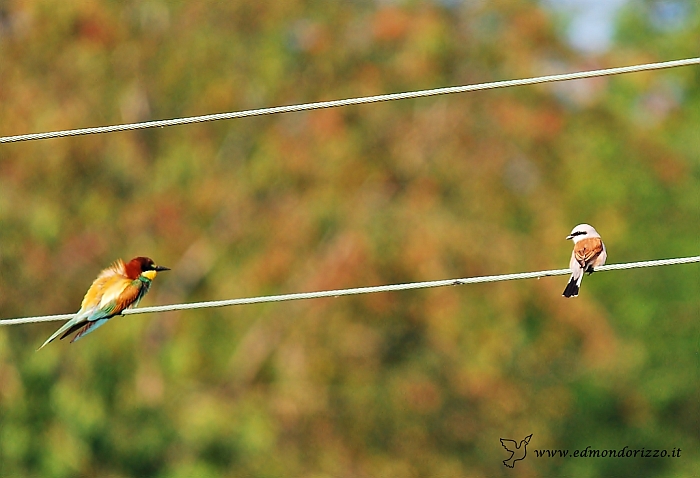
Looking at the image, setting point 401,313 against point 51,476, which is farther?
point 401,313

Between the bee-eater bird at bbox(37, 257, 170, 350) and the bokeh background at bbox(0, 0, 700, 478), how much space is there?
7357mm

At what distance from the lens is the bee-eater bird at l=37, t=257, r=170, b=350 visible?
6.59 meters

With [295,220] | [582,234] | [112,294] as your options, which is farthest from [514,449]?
[112,294]

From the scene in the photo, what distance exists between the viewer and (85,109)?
15836 mm

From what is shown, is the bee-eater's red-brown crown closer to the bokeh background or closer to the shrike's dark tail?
the shrike's dark tail

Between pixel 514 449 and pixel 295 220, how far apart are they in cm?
404

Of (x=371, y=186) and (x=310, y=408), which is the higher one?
(x=371, y=186)

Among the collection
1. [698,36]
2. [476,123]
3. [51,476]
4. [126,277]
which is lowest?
[126,277]

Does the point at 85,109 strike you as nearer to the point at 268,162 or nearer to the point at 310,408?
the point at 268,162

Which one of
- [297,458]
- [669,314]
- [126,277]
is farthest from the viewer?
[669,314]

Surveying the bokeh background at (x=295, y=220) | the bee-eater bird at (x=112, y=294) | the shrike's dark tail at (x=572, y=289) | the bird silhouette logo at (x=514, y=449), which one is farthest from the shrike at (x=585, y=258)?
the bird silhouette logo at (x=514, y=449)

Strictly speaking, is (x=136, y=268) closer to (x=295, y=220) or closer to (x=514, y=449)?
(x=295, y=220)

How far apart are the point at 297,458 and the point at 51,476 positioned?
255 cm

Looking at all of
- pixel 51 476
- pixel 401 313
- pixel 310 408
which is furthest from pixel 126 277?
pixel 401 313
